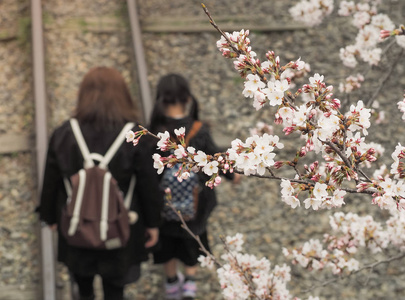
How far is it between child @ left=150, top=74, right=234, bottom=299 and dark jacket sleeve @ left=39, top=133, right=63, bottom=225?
0.63 meters

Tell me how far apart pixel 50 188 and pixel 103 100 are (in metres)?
0.61

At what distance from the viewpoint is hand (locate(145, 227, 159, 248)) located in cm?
409

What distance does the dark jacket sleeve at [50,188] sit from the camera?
3859 mm

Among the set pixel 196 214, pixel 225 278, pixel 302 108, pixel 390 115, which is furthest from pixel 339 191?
pixel 390 115

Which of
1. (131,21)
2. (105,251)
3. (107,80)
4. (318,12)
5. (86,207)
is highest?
(131,21)

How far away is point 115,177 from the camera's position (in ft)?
12.4

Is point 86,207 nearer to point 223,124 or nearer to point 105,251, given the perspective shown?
point 105,251

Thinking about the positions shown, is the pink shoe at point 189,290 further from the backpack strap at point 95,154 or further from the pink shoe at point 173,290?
the backpack strap at point 95,154

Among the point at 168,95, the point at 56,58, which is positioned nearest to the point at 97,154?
the point at 168,95

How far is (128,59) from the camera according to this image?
695 cm

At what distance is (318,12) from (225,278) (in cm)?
208

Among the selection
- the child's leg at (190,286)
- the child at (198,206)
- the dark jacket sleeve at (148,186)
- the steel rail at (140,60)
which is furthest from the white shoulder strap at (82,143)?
the steel rail at (140,60)

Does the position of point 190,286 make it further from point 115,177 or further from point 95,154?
point 95,154

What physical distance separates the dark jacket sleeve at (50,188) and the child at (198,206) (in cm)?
63
